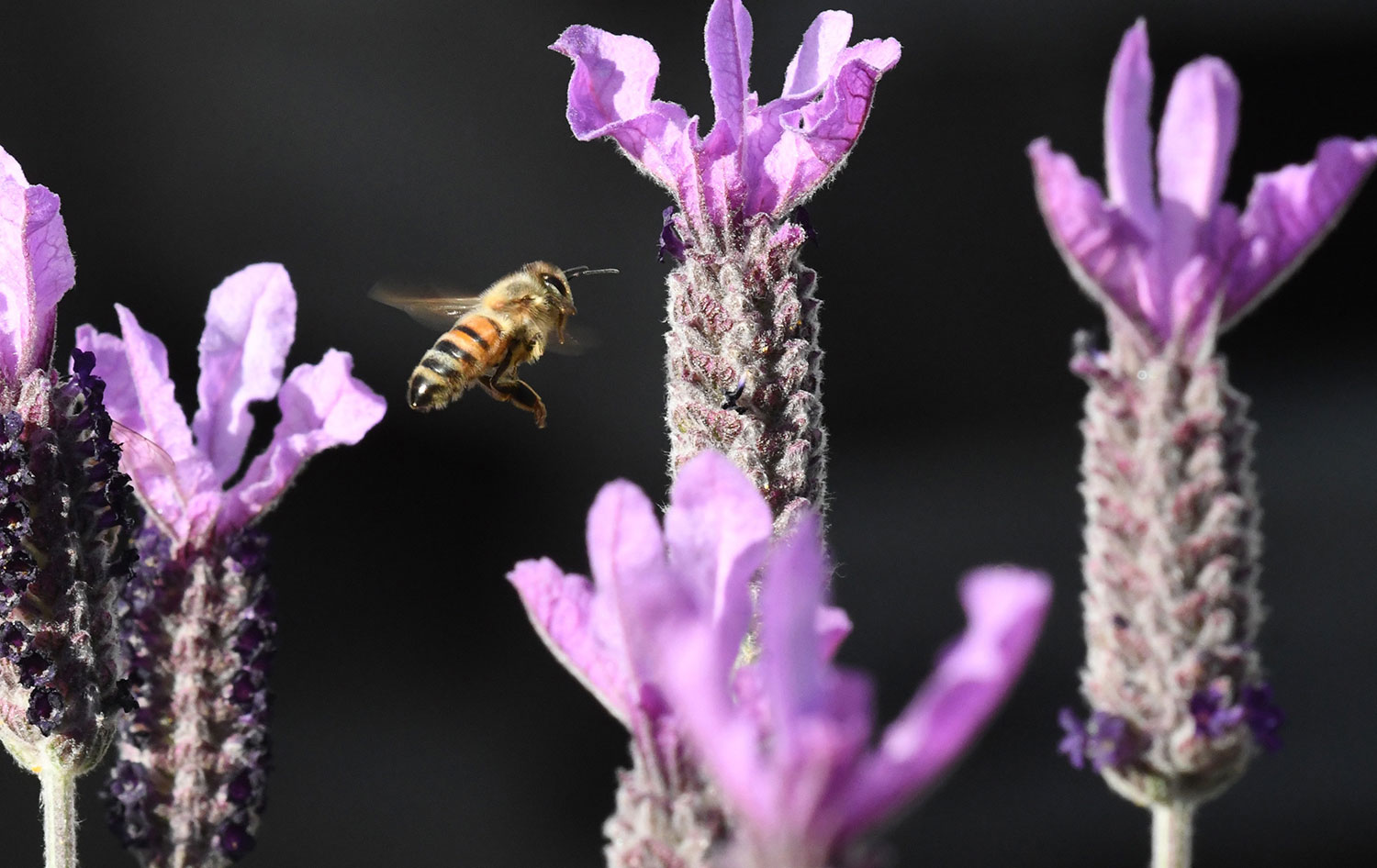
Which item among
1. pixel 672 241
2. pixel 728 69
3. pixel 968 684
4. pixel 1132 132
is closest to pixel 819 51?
pixel 728 69

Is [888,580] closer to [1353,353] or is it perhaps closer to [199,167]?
[1353,353]

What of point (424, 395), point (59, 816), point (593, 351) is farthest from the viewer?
point (593, 351)

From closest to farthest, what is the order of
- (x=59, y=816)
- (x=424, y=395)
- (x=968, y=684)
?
(x=968, y=684)
(x=59, y=816)
(x=424, y=395)

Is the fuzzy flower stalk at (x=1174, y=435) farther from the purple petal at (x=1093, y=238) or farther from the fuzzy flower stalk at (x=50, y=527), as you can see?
the fuzzy flower stalk at (x=50, y=527)

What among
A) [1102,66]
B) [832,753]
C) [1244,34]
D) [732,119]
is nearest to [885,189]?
[1102,66]

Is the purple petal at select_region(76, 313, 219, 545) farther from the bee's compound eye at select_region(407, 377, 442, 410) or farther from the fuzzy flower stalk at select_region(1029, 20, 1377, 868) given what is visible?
the fuzzy flower stalk at select_region(1029, 20, 1377, 868)

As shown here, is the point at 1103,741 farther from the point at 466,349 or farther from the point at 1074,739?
the point at 466,349

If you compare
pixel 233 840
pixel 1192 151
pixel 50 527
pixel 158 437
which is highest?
pixel 1192 151

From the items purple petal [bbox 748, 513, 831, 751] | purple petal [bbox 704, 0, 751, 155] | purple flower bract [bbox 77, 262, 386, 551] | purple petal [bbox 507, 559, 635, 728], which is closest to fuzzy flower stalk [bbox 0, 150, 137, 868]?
purple flower bract [bbox 77, 262, 386, 551]
